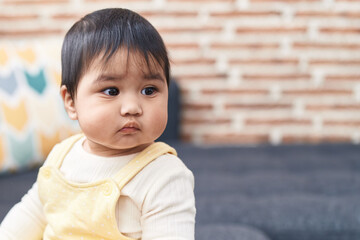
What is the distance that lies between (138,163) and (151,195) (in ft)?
0.23

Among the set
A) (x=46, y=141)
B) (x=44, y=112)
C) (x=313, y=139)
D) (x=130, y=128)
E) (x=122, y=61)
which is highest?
(x=122, y=61)

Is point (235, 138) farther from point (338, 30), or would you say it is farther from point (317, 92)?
point (338, 30)

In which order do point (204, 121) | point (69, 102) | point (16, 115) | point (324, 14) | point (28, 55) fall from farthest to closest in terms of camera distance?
point (204, 121), point (324, 14), point (28, 55), point (16, 115), point (69, 102)

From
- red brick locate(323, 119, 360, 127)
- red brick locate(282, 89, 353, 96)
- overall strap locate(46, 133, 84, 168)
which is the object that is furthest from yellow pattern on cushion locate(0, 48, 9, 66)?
red brick locate(323, 119, 360, 127)

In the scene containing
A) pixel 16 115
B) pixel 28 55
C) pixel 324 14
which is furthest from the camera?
pixel 324 14

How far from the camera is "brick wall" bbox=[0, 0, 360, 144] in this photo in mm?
2225

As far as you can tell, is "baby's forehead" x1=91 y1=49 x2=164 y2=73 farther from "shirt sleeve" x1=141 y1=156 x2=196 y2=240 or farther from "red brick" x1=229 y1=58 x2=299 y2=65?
"red brick" x1=229 y1=58 x2=299 y2=65

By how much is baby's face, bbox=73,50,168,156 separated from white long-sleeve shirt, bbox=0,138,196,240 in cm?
6

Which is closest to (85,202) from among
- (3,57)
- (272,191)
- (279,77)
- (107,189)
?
(107,189)

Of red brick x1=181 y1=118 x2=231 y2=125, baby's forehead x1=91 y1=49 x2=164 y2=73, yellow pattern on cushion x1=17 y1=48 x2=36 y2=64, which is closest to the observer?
baby's forehead x1=91 y1=49 x2=164 y2=73

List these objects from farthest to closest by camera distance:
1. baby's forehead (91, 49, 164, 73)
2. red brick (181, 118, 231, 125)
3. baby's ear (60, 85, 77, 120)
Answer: red brick (181, 118, 231, 125), baby's ear (60, 85, 77, 120), baby's forehead (91, 49, 164, 73)

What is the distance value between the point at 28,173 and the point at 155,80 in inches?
41.7

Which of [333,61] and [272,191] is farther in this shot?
[333,61]

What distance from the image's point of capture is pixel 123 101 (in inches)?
29.7
